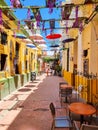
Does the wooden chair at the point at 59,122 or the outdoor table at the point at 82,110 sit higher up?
the outdoor table at the point at 82,110

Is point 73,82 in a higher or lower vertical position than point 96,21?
lower

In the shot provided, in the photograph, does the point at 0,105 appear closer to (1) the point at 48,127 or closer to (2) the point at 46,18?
(1) the point at 48,127

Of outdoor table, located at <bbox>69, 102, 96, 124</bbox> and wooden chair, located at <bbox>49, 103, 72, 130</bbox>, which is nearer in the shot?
wooden chair, located at <bbox>49, 103, 72, 130</bbox>

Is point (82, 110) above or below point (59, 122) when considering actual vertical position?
above

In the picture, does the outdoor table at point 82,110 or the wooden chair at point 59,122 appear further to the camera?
the outdoor table at point 82,110

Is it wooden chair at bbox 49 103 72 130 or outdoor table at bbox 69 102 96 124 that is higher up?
outdoor table at bbox 69 102 96 124

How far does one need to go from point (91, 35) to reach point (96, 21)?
25.5 inches

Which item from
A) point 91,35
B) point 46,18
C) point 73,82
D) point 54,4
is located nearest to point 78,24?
point 91,35

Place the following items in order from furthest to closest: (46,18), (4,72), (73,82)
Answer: (73,82), (4,72), (46,18)

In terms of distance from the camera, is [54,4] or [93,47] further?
[93,47]

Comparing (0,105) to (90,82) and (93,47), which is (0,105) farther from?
(93,47)

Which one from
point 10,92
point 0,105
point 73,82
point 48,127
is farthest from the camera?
point 73,82

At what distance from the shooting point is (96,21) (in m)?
9.20

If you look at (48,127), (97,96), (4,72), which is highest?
(4,72)
